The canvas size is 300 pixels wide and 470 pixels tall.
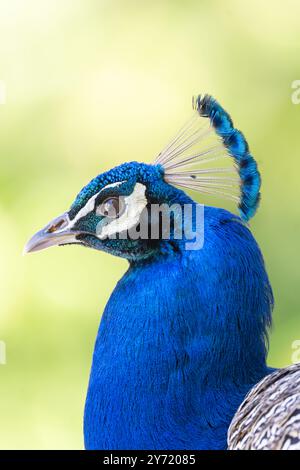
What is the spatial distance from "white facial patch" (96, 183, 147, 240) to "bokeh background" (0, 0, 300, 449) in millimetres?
1837

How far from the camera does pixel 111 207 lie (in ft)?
5.70

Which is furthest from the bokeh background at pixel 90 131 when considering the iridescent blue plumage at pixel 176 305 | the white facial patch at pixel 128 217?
the white facial patch at pixel 128 217

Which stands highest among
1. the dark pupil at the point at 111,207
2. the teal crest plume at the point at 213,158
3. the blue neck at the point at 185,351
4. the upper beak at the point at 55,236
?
the teal crest plume at the point at 213,158

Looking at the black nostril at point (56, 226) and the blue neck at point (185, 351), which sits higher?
the black nostril at point (56, 226)

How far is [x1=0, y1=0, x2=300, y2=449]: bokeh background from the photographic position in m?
3.59

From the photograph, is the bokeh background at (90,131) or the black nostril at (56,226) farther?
the bokeh background at (90,131)

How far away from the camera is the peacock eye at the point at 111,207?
173cm

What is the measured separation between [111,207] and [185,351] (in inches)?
13.0

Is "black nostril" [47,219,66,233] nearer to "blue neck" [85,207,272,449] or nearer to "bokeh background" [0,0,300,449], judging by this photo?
"blue neck" [85,207,272,449]

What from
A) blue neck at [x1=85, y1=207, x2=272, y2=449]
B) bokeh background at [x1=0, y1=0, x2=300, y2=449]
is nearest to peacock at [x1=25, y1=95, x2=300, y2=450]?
blue neck at [x1=85, y1=207, x2=272, y2=449]

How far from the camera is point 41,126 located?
379 centimetres

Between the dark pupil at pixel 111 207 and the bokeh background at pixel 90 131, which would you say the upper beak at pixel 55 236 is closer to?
the dark pupil at pixel 111 207

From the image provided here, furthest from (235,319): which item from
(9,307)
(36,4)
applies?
(36,4)

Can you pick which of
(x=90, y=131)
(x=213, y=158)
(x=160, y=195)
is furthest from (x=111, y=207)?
(x=90, y=131)
